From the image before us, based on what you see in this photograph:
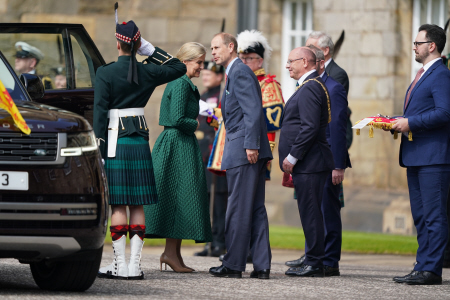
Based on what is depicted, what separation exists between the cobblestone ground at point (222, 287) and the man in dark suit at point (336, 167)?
253 mm

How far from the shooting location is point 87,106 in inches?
342

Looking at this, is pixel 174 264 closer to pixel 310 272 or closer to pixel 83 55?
pixel 310 272

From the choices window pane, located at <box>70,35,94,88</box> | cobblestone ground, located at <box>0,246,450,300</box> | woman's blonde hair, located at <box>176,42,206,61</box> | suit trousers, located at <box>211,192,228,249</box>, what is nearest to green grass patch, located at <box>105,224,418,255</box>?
suit trousers, located at <box>211,192,228,249</box>

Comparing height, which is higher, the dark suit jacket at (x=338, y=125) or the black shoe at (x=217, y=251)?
the dark suit jacket at (x=338, y=125)

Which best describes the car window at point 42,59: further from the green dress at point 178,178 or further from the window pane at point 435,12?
the window pane at point 435,12

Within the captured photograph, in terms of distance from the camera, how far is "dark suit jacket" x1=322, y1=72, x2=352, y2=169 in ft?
26.2

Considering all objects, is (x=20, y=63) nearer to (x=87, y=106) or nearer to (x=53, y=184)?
(x=87, y=106)

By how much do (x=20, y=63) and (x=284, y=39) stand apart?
6.54 meters

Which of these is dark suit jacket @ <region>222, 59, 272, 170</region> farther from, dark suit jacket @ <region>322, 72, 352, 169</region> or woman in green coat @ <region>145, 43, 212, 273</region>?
dark suit jacket @ <region>322, 72, 352, 169</region>

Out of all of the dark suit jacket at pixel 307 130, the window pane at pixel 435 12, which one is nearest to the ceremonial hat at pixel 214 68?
the dark suit jacket at pixel 307 130

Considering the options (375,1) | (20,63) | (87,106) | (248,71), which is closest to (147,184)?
(248,71)

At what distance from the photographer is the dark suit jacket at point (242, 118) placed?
722 centimetres

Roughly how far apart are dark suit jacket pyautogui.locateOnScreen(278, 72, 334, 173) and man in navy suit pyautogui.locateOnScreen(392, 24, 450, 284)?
0.59 metres

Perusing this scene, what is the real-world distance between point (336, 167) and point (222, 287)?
1.78 metres
